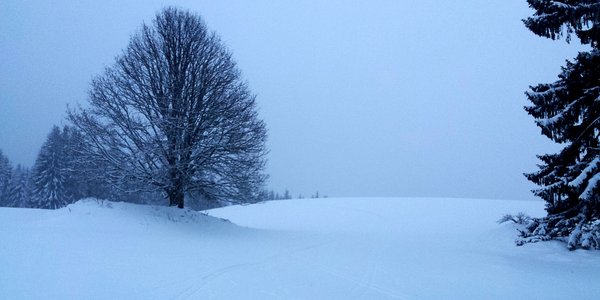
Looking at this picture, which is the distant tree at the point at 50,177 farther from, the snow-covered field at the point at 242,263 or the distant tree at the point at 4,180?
the snow-covered field at the point at 242,263

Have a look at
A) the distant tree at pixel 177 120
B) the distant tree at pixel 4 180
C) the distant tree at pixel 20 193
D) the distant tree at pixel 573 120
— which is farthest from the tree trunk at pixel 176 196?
the distant tree at pixel 4 180

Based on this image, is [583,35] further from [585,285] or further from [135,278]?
[135,278]

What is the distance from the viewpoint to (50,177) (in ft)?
111

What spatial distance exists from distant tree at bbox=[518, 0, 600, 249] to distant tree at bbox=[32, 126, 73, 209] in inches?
1461

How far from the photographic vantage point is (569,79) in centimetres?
1020

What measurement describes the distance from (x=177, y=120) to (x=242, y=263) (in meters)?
7.60

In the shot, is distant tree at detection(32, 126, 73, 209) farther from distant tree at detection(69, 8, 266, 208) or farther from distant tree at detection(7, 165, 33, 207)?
distant tree at detection(69, 8, 266, 208)

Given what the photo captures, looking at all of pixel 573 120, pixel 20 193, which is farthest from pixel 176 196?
pixel 20 193

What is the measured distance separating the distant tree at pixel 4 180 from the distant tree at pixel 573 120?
54332mm

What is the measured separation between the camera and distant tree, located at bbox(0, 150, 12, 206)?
43.7m

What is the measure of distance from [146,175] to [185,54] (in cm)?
572

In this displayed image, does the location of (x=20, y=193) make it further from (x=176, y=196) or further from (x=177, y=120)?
(x=177, y=120)

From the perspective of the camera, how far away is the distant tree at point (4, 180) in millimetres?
43656

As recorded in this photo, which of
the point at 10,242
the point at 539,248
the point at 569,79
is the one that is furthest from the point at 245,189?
the point at 569,79
